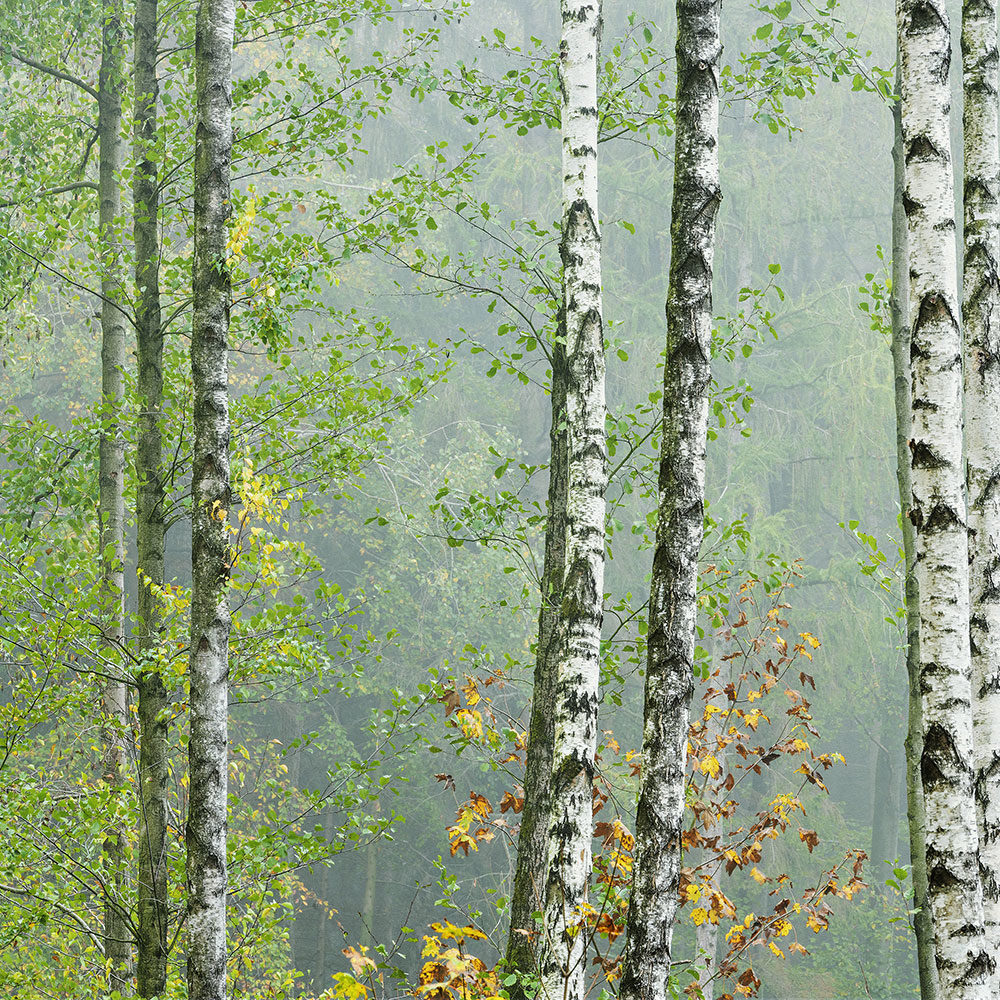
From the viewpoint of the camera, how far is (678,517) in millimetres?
2912

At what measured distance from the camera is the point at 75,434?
5008 mm

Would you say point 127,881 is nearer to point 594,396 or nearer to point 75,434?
point 75,434

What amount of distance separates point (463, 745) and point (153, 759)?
1.45 meters

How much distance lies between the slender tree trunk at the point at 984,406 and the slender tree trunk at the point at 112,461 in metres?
3.56

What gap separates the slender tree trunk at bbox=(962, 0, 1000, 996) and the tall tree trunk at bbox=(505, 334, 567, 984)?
1787 millimetres

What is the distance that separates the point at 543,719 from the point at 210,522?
2098 mm

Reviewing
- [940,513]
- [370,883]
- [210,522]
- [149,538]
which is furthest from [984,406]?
[370,883]

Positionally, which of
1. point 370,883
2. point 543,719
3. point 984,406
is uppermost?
point 984,406

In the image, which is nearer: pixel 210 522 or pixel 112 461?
pixel 210 522

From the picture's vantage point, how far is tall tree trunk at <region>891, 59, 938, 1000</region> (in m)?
4.05

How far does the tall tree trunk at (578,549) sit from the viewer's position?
3197mm

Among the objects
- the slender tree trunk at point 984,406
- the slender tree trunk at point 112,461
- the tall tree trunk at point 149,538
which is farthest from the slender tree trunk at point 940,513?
the slender tree trunk at point 112,461

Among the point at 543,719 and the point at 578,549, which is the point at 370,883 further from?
the point at 578,549

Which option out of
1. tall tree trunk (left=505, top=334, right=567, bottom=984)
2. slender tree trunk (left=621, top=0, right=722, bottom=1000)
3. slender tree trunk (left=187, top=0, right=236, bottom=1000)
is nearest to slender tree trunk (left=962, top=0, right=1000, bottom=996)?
slender tree trunk (left=621, top=0, right=722, bottom=1000)
